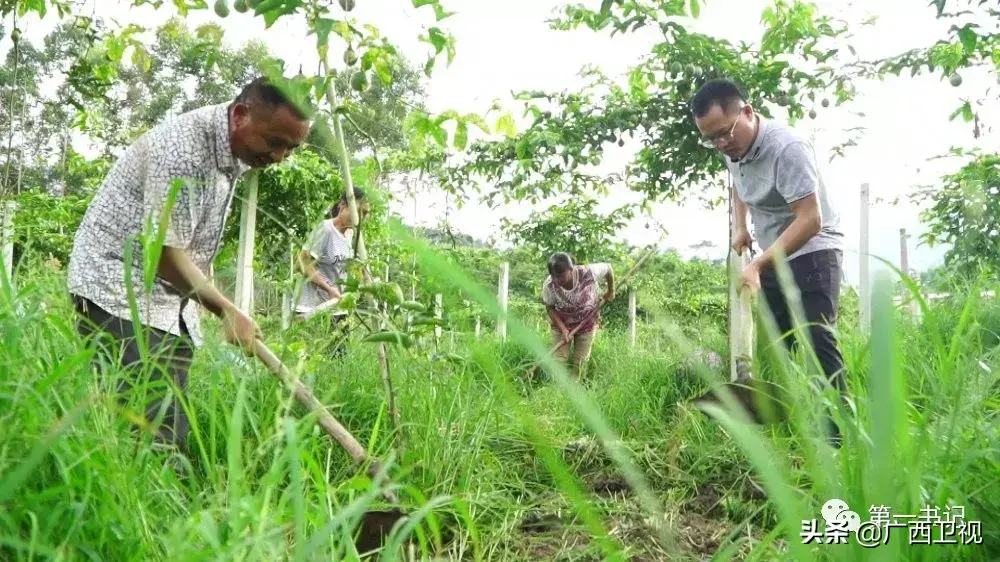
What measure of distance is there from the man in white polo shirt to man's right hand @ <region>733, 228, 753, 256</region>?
8.7 inches

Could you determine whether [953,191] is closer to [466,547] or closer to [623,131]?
[623,131]

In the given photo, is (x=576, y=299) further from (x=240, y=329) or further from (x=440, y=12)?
(x=440, y=12)

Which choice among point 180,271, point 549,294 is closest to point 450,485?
point 180,271

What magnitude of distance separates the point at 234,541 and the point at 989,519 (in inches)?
42.8

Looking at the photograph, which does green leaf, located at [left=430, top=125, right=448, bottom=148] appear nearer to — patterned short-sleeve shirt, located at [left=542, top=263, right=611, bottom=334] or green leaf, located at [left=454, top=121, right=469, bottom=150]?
green leaf, located at [left=454, top=121, right=469, bottom=150]

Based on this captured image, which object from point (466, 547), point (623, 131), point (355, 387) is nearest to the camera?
point (466, 547)

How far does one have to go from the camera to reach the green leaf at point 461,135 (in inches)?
73.0

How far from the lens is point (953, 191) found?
6.24m

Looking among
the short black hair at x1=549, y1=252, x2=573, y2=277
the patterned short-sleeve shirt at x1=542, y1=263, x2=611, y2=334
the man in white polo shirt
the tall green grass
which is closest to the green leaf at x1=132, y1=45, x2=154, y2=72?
the tall green grass

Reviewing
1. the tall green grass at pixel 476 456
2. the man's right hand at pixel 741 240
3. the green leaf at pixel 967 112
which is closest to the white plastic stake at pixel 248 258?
the tall green grass at pixel 476 456

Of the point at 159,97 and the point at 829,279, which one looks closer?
the point at 829,279

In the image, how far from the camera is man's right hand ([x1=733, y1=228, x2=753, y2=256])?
3301 mm

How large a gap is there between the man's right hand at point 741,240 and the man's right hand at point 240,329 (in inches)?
89.8

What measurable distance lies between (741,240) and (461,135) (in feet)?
6.24
